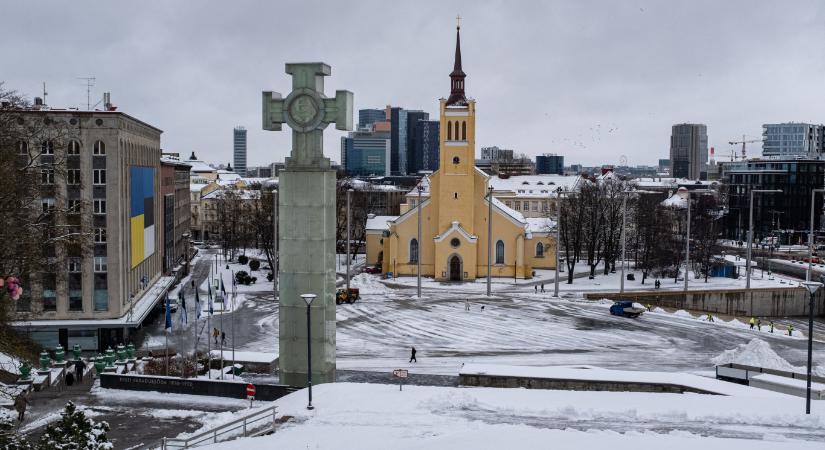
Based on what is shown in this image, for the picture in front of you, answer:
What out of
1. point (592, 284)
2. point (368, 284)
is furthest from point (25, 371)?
point (592, 284)

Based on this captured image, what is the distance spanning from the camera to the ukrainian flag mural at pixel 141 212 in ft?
165

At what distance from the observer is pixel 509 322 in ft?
170

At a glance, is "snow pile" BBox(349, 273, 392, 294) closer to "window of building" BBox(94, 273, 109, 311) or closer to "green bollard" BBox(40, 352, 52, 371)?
"window of building" BBox(94, 273, 109, 311)

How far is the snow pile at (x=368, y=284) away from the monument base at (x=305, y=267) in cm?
3559

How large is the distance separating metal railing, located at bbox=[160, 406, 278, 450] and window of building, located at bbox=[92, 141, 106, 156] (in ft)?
91.0

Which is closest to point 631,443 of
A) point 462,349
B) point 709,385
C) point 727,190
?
point 709,385

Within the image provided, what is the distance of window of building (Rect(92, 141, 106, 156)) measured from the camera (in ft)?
152

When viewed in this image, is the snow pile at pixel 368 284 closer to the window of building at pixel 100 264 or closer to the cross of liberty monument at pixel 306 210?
the window of building at pixel 100 264

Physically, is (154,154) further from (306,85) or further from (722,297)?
(722,297)

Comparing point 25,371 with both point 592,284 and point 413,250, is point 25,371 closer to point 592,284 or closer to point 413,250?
point 413,250

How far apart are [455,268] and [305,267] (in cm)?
4344

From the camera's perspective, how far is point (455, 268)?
71.0 metres

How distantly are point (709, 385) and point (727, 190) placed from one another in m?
111

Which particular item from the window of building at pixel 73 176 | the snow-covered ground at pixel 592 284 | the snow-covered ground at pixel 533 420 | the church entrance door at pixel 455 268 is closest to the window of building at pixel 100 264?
the window of building at pixel 73 176
